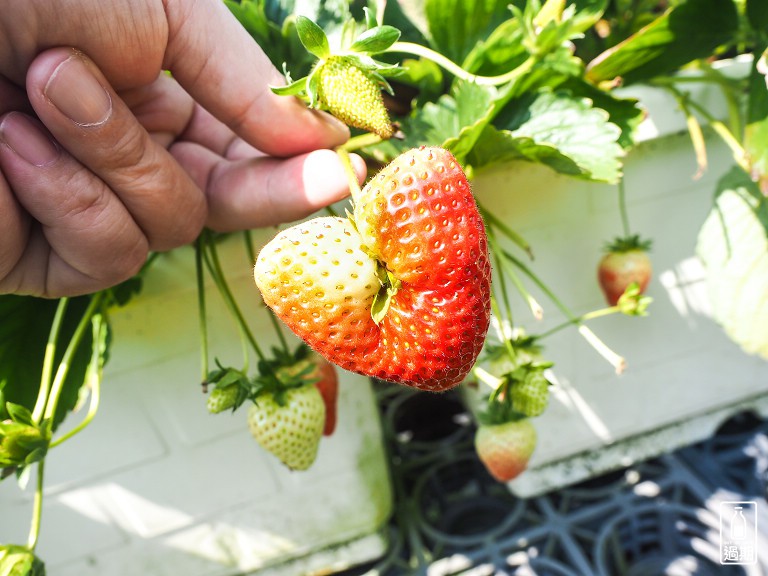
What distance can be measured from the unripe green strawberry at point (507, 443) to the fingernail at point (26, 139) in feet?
1.24

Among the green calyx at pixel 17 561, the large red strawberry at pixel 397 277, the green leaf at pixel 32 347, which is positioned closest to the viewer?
the large red strawberry at pixel 397 277

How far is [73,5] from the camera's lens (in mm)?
251

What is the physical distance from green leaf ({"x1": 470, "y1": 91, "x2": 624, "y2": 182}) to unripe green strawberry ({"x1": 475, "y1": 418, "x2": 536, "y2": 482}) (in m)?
0.22

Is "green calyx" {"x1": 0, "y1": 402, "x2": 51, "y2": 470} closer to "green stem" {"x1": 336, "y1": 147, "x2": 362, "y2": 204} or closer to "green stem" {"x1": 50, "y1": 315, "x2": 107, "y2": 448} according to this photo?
"green stem" {"x1": 50, "y1": 315, "x2": 107, "y2": 448}

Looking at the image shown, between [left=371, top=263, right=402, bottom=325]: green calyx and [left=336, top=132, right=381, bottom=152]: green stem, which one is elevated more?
[left=336, top=132, right=381, bottom=152]: green stem

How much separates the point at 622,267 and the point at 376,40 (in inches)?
13.4

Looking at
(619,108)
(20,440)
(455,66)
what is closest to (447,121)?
(455,66)

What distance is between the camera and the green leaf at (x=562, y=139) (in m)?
0.39

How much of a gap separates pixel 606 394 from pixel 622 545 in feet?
0.57

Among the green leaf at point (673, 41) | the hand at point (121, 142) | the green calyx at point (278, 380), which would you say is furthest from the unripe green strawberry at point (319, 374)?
the green leaf at point (673, 41)

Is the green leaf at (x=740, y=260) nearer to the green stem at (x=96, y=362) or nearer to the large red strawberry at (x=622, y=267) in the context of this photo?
the large red strawberry at (x=622, y=267)

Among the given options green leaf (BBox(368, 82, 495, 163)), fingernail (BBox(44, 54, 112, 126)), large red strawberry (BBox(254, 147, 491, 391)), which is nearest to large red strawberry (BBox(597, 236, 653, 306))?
green leaf (BBox(368, 82, 495, 163))

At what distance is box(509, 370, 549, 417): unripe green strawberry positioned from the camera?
1.32 feet

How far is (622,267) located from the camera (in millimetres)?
516
